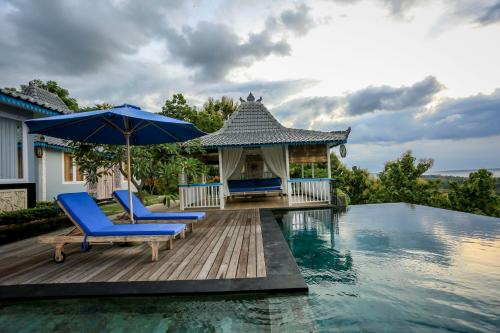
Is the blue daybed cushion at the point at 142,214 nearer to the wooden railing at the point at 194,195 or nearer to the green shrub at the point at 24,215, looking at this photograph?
the green shrub at the point at 24,215

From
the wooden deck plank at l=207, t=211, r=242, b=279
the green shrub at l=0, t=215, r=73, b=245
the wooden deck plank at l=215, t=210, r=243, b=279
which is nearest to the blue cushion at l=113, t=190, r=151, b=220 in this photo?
the wooden deck plank at l=207, t=211, r=242, b=279

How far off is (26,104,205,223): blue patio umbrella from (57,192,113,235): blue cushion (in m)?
0.52

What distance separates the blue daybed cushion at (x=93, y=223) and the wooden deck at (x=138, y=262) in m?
0.39

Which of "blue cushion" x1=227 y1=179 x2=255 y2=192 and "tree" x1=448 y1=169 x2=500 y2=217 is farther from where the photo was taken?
"tree" x1=448 y1=169 x2=500 y2=217

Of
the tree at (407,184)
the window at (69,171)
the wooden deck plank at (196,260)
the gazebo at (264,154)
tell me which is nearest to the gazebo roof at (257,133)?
the gazebo at (264,154)

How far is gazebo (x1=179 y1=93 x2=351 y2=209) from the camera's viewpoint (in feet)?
31.5

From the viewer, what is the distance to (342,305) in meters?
2.55

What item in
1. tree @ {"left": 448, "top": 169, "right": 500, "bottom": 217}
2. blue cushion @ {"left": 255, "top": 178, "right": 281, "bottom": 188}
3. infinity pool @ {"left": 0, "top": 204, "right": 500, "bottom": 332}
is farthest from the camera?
tree @ {"left": 448, "top": 169, "right": 500, "bottom": 217}

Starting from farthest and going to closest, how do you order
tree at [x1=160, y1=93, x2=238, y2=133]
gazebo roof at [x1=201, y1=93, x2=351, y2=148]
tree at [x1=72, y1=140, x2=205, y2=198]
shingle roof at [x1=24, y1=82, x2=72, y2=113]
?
tree at [x1=160, y1=93, x2=238, y2=133] → shingle roof at [x1=24, y1=82, x2=72, y2=113] → gazebo roof at [x1=201, y1=93, x2=351, y2=148] → tree at [x1=72, y1=140, x2=205, y2=198]

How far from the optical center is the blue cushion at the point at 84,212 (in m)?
3.80

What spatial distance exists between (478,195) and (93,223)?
54.3 ft

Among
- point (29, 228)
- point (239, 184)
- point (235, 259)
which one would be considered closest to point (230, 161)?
point (239, 184)

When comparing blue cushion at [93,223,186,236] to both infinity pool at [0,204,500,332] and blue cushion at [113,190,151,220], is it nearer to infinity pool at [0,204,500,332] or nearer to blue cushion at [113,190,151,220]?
blue cushion at [113,190,151,220]

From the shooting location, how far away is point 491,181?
12789 mm
